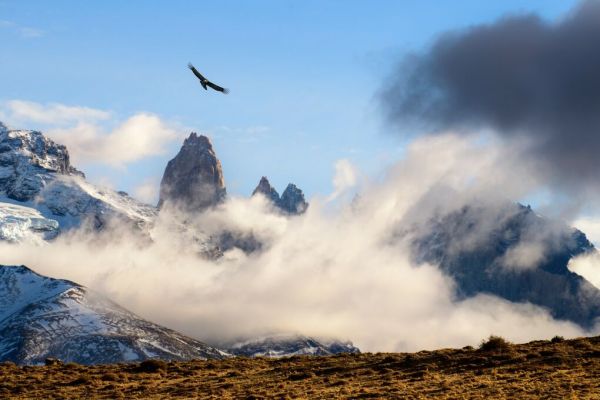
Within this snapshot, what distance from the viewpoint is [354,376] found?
80688mm

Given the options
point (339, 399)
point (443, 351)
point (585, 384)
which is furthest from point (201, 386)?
point (585, 384)

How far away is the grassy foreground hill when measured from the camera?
227 feet

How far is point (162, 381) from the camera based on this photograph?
276 feet

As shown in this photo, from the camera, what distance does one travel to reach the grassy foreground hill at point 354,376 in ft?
227

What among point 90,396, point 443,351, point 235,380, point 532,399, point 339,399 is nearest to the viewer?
point 532,399

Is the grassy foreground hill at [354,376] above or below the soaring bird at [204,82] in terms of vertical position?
below

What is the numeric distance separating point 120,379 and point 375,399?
2986cm

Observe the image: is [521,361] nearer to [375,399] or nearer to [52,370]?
[375,399]

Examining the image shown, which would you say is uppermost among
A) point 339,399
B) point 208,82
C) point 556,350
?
point 208,82

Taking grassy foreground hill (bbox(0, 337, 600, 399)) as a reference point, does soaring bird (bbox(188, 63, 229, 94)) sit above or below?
above

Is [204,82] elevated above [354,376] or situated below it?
above

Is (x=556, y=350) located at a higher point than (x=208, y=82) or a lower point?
lower

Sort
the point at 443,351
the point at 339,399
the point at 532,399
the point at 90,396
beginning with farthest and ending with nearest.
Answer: the point at 443,351
the point at 90,396
the point at 339,399
the point at 532,399

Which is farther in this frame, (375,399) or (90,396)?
(90,396)
